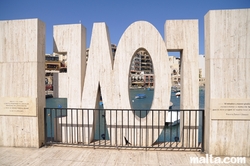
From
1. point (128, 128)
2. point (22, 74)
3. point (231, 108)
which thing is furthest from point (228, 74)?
point (22, 74)

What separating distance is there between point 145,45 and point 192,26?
4.72ft

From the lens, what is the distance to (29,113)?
196 inches

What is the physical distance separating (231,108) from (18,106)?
607cm

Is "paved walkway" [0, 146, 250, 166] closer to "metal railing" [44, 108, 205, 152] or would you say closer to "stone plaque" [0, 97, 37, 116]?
"metal railing" [44, 108, 205, 152]

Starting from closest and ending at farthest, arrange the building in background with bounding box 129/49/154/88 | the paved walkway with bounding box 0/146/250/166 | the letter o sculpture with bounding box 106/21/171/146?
1. the paved walkway with bounding box 0/146/250/166
2. the letter o sculpture with bounding box 106/21/171/146
3. the building in background with bounding box 129/49/154/88

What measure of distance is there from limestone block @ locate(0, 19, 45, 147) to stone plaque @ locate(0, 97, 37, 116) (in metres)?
0.07

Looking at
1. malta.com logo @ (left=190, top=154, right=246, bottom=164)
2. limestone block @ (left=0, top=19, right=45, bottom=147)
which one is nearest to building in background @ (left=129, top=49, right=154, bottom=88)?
limestone block @ (left=0, top=19, right=45, bottom=147)

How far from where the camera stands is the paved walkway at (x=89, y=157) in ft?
13.5

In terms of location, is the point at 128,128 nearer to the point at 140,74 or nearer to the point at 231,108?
the point at 231,108

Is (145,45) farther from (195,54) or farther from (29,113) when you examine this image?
(29,113)

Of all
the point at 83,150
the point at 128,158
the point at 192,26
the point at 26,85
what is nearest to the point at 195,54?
the point at 192,26

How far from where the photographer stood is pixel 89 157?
443 cm

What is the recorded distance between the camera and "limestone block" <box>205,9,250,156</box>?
4312mm

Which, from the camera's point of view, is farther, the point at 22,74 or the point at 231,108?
the point at 22,74
